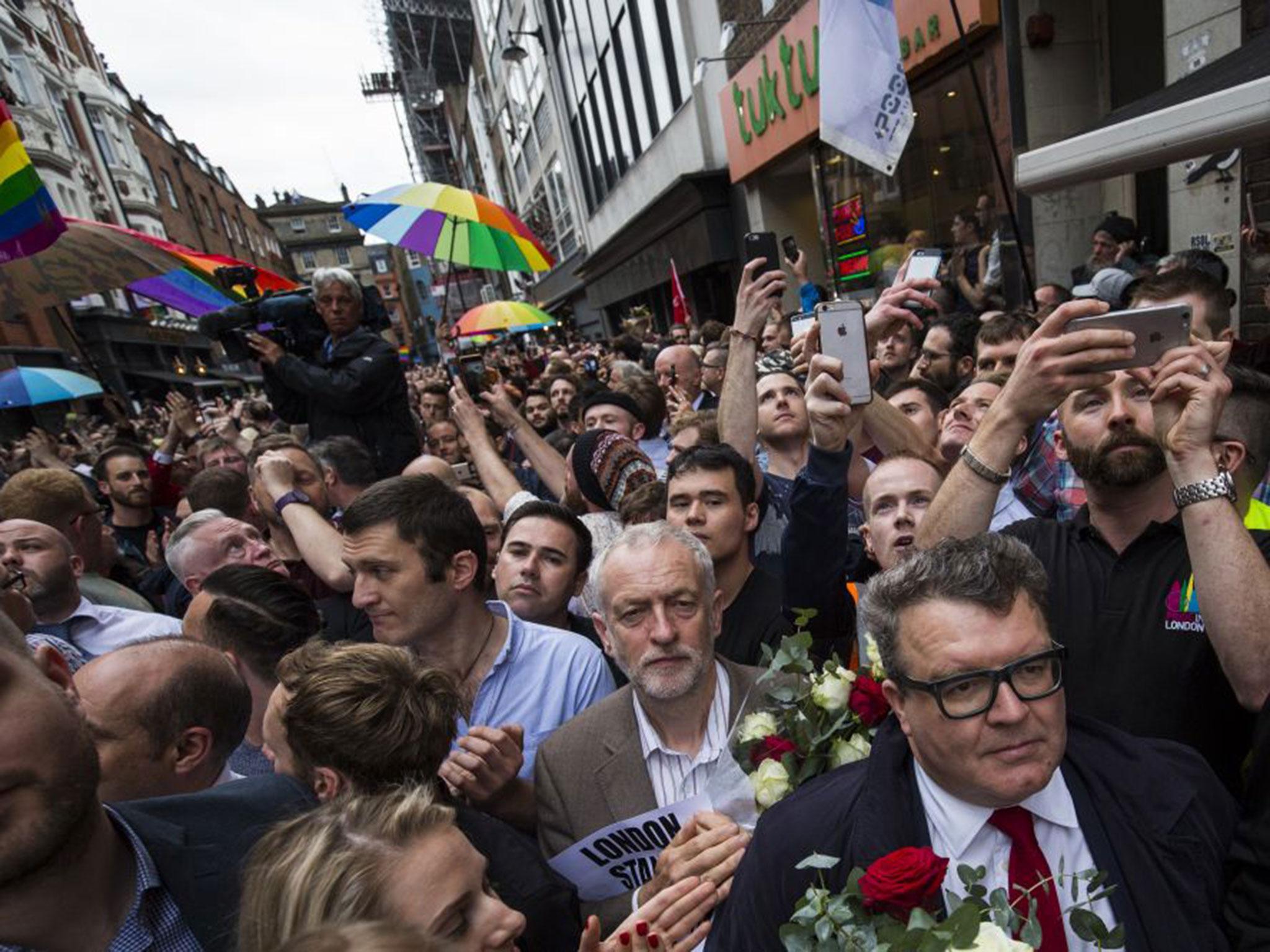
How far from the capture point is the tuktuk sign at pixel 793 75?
21.3 ft

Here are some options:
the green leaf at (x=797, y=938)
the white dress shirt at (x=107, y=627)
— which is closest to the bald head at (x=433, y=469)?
the white dress shirt at (x=107, y=627)

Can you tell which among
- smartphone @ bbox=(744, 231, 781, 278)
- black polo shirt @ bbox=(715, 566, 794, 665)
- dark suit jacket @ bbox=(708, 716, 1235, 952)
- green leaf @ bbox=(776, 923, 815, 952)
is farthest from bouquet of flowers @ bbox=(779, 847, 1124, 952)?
smartphone @ bbox=(744, 231, 781, 278)

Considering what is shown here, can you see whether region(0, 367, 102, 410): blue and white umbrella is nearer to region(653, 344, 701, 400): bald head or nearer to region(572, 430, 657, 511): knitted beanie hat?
region(653, 344, 701, 400): bald head

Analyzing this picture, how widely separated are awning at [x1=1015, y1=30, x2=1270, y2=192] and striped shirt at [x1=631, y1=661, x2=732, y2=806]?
6.65 ft

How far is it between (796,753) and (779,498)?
1.93 m

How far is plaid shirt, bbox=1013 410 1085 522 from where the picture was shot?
297 centimetres

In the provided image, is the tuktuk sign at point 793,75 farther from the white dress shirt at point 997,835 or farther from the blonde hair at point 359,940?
the blonde hair at point 359,940

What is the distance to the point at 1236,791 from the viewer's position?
172cm

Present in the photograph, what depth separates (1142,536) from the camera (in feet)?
6.12

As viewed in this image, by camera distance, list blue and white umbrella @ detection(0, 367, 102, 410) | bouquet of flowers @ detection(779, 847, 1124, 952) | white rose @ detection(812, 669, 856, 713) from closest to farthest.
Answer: bouquet of flowers @ detection(779, 847, 1124, 952), white rose @ detection(812, 669, 856, 713), blue and white umbrella @ detection(0, 367, 102, 410)

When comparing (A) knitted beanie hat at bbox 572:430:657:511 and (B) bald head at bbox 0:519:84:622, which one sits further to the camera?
(A) knitted beanie hat at bbox 572:430:657:511

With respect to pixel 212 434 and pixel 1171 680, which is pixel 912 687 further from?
pixel 212 434

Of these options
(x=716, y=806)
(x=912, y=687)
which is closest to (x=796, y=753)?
(x=716, y=806)

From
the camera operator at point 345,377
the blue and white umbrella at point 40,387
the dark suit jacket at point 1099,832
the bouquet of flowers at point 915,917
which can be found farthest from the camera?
the blue and white umbrella at point 40,387
